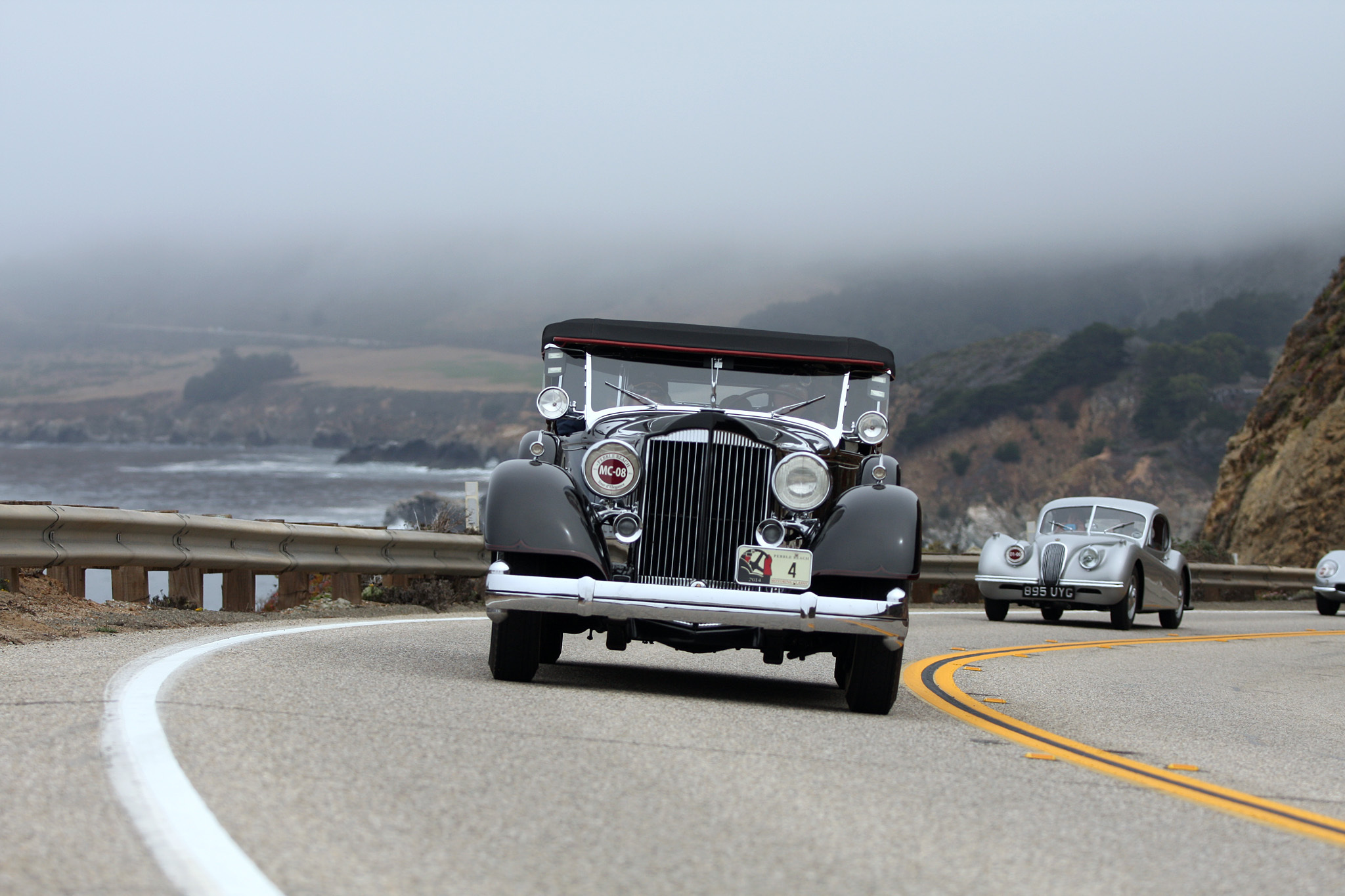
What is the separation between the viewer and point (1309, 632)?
17.8 meters

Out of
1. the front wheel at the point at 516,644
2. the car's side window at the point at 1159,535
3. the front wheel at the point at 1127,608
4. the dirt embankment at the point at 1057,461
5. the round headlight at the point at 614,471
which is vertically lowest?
the dirt embankment at the point at 1057,461

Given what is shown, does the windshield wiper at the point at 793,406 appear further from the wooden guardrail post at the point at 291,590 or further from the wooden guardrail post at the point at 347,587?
the wooden guardrail post at the point at 347,587

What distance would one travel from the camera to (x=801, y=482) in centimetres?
738

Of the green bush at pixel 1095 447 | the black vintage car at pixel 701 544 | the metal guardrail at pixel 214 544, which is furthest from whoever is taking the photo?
the green bush at pixel 1095 447

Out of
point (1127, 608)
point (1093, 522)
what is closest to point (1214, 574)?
point (1093, 522)

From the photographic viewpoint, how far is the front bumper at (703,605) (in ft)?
22.0

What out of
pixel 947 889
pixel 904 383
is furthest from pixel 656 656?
pixel 904 383

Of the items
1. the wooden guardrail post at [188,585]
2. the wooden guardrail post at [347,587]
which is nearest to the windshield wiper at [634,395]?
the wooden guardrail post at [188,585]

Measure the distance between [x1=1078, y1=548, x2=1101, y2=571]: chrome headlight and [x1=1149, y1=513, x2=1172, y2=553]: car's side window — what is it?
113 cm

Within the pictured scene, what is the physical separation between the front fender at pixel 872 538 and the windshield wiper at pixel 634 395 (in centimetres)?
158

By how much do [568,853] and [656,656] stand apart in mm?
6392

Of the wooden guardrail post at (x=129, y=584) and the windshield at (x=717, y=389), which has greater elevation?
the windshield at (x=717, y=389)

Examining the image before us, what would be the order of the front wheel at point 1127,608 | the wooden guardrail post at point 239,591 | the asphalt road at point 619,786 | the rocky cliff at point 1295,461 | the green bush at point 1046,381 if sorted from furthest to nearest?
1. the green bush at point 1046,381
2. the rocky cliff at point 1295,461
3. the front wheel at point 1127,608
4. the wooden guardrail post at point 239,591
5. the asphalt road at point 619,786

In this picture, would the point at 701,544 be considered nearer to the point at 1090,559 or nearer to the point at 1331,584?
the point at 1090,559
